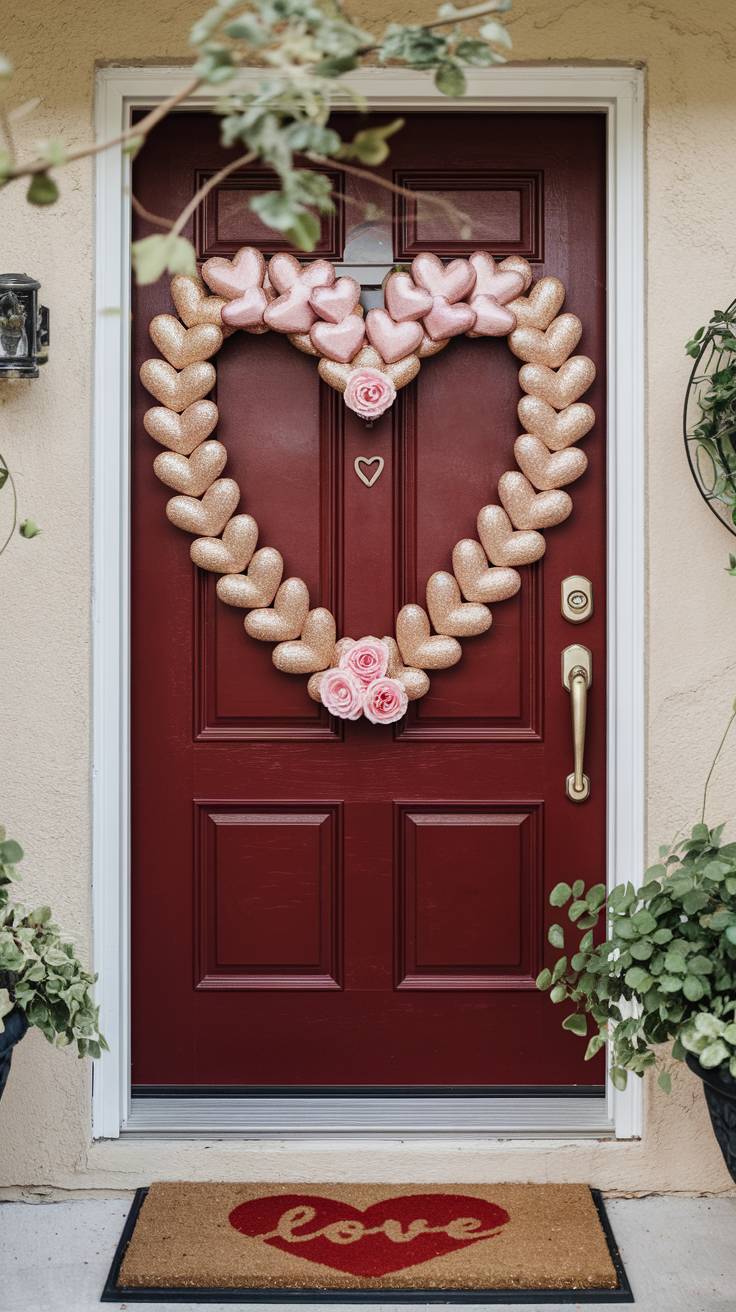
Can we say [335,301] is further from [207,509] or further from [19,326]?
[19,326]

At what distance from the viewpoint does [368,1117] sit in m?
2.66

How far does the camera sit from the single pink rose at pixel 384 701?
8.50 ft

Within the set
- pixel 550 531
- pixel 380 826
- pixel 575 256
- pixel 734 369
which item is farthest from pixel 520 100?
pixel 380 826

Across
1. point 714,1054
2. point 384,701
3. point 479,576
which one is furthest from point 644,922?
point 479,576

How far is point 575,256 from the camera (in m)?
2.67

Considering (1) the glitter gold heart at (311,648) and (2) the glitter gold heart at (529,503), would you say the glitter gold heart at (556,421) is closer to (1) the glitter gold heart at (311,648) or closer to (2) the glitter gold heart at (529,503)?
(2) the glitter gold heart at (529,503)

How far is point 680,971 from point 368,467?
128 cm

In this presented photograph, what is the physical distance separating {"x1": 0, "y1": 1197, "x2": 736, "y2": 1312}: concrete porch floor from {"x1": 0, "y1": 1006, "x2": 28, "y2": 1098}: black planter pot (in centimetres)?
44

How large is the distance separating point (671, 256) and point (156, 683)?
1.47 metres

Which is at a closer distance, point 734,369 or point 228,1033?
point 734,369

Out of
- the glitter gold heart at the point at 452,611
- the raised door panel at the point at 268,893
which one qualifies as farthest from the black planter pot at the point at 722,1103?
the glitter gold heart at the point at 452,611

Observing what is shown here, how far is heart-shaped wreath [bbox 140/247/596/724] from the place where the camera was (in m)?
2.59

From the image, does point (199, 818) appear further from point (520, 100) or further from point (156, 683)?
point (520, 100)

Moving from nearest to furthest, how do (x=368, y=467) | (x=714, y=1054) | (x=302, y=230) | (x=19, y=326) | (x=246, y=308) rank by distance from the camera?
(x=302, y=230) < (x=714, y=1054) < (x=19, y=326) < (x=246, y=308) < (x=368, y=467)
